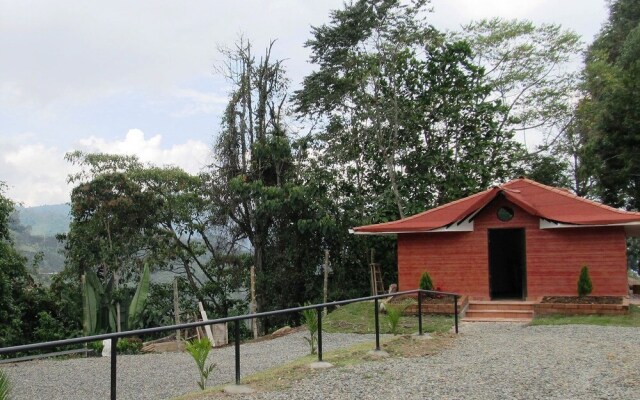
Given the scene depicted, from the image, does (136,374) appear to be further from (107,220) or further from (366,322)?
(107,220)

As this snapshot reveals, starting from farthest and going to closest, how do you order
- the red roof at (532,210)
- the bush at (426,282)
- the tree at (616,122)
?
the tree at (616,122)
the bush at (426,282)
the red roof at (532,210)

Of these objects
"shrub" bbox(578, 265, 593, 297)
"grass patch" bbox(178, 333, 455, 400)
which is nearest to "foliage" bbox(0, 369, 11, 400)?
"grass patch" bbox(178, 333, 455, 400)

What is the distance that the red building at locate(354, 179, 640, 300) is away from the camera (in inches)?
557

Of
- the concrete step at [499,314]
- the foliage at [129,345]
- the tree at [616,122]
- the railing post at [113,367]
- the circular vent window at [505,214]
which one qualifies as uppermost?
the tree at [616,122]

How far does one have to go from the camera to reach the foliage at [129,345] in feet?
43.3

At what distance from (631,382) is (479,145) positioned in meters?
17.7

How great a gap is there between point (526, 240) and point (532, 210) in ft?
2.99

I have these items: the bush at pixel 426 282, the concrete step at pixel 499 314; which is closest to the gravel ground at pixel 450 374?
the concrete step at pixel 499 314

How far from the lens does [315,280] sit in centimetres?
2192

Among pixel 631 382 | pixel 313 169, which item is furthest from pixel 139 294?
pixel 631 382

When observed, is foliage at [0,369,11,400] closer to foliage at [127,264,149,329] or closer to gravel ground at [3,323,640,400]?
gravel ground at [3,323,640,400]

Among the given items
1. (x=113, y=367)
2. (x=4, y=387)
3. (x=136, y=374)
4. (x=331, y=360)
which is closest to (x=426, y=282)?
(x=331, y=360)

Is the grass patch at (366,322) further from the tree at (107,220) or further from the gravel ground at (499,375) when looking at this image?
the tree at (107,220)

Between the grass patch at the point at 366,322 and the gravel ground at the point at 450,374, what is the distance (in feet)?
4.48
